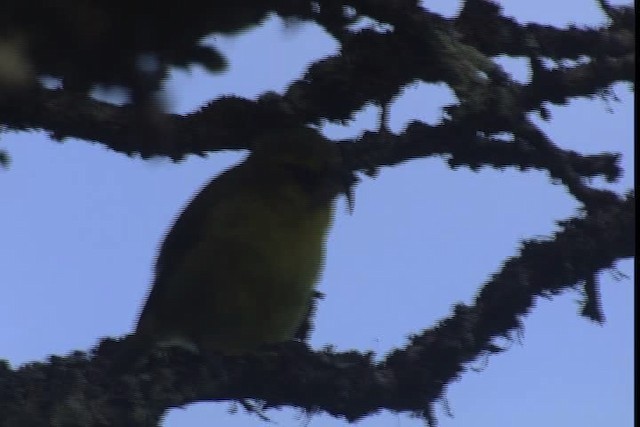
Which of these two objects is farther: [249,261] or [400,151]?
[249,261]

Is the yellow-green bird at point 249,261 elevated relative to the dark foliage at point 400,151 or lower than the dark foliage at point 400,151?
elevated

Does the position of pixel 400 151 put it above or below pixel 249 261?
below

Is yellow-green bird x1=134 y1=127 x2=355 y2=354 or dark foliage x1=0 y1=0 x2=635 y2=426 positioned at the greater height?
yellow-green bird x1=134 y1=127 x2=355 y2=354

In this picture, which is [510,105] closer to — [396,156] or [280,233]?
[396,156]

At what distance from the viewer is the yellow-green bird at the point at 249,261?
3.84 m

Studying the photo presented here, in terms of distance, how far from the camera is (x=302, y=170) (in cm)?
407

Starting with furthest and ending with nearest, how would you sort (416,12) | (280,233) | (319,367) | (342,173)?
(280,233) → (342,173) → (319,367) → (416,12)

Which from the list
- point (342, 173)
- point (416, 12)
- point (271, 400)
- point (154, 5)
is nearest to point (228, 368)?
point (271, 400)

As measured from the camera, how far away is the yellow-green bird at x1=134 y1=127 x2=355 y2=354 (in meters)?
3.84

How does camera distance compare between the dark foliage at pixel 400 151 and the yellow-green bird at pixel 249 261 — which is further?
the yellow-green bird at pixel 249 261

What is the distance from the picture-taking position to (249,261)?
3850 millimetres

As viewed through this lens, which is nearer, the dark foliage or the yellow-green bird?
the dark foliage

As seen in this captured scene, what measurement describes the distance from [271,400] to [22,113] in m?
1.41

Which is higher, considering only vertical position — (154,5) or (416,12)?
(416,12)
